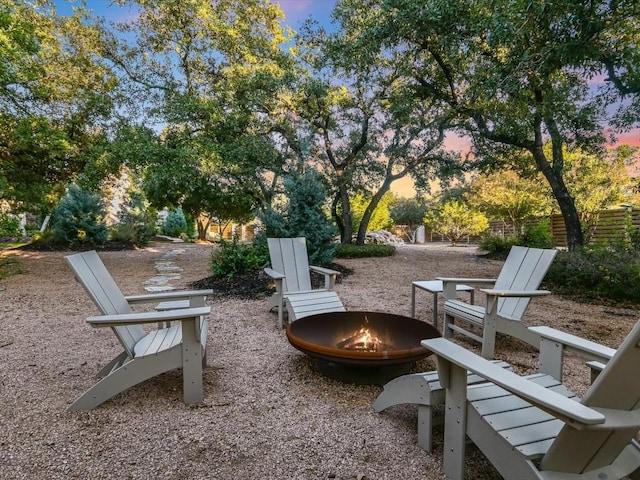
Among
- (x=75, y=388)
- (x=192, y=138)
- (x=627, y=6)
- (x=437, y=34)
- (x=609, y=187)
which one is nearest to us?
(x=75, y=388)

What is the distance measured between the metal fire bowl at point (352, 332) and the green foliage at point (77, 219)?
10.2 meters

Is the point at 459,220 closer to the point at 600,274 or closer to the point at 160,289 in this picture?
the point at 600,274

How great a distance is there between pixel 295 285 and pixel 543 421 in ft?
9.60

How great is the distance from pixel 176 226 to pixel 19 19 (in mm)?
11480

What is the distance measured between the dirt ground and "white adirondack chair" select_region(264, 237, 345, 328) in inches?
12.9

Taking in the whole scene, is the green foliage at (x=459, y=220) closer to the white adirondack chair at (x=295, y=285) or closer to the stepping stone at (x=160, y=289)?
the white adirondack chair at (x=295, y=285)

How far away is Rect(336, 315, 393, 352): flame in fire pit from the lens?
2436mm

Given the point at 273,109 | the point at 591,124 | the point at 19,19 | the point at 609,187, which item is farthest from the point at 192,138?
the point at 609,187

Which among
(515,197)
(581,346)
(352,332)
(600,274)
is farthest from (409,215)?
(581,346)

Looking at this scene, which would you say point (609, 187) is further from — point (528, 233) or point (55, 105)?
point (55, 105)

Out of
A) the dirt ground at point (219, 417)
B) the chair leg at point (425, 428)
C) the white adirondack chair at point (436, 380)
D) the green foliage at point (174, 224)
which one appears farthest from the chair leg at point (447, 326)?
the green foliage at point (174, 224)

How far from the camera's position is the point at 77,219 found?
10227 mm

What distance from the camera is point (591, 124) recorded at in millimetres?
6379

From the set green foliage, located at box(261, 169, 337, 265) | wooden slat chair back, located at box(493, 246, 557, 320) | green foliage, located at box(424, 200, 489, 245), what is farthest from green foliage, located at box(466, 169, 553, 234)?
wooden slat chair back, located at box(493, 246, 557, 320)
